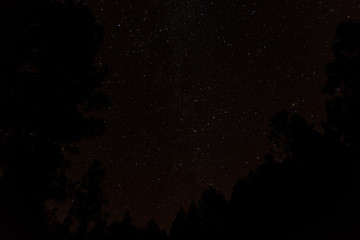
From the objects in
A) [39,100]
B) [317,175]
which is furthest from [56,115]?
[317,175]

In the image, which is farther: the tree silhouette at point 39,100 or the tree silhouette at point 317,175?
the tree silhouette at point 317,175

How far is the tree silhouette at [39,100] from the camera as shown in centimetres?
1227

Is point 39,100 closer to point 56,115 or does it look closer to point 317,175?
point 56,115

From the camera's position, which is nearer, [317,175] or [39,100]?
→ [39,100]

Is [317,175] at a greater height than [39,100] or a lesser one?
lesser

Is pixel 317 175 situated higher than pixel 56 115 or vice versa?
pixel 56 115

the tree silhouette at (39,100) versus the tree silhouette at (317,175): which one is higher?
the tree silhouette at (39,100)

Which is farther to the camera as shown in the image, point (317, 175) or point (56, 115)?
point (317, 175)

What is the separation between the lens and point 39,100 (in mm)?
12664

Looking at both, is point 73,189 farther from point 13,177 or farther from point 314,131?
point 314,131

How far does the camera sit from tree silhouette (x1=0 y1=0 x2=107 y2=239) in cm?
1227

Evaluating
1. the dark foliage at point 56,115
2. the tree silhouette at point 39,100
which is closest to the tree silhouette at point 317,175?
the dark foliage at point 56,115

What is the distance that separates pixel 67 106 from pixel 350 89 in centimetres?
1329

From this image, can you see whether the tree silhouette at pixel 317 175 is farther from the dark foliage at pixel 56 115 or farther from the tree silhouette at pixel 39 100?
the tree silhouette at pixel 39 100
